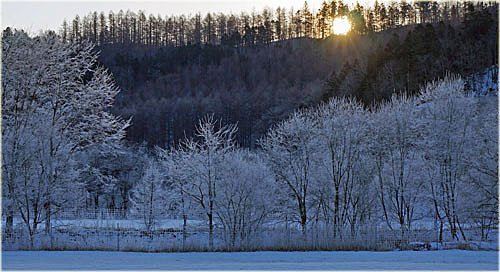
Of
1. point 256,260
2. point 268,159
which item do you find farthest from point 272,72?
point 256,260

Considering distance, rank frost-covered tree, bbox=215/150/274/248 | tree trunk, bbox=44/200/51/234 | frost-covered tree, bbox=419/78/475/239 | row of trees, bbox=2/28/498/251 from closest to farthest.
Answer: tree trunk, bbox=44/200/51/234 < frost-covered tree, bbox=215/150/274/248 < row of trees, bbox=2/28/498/251 < frost-covered tree, bbox=419/78/475/239

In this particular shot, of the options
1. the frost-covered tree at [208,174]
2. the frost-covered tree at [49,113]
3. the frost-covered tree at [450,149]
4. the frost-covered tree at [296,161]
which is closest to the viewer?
the frost-covered tree at [49,113]

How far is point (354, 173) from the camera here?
28703mm

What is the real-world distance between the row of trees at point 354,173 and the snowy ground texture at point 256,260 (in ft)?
8.85

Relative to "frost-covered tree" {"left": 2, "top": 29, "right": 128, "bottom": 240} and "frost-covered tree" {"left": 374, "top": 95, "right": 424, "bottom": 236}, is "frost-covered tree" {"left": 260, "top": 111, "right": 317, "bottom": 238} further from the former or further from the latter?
"frost-covered tree" {"left": 2, "top": 29, "right": 128, "bottom": 240}

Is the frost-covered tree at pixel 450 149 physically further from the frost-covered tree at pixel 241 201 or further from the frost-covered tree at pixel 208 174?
the frost-covered tree at pixel 208 174

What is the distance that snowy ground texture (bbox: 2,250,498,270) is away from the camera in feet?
50.7

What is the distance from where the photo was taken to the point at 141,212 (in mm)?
32844

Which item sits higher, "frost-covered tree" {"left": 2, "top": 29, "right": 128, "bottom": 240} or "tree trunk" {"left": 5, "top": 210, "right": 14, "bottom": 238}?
"frost-covered tree" {"left": 2, "top": 29, "right": 128, "bottom": 240}

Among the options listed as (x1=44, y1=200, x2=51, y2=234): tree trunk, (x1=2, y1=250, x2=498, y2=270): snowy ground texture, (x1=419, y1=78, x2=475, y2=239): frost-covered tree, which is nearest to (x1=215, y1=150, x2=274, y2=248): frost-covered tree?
(x1=2, y1=250, x2=498, y2=270): snowy ground texture

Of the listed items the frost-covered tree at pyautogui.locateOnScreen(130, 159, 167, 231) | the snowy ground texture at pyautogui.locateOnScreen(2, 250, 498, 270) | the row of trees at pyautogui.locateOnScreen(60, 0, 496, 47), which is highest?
the row of trees at pyautogui.locateOnScreen(60, 0, 496, 47)

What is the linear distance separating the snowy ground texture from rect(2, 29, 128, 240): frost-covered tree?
409 cm

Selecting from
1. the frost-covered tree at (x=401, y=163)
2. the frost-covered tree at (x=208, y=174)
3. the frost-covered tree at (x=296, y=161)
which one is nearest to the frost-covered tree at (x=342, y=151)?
the frost-covered tree at (x=296, y=161)

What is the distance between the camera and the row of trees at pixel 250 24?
116188 millimetres
